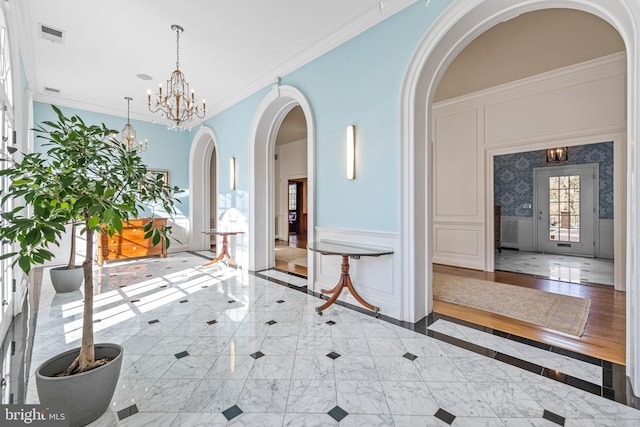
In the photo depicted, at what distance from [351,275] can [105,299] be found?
3211 mm

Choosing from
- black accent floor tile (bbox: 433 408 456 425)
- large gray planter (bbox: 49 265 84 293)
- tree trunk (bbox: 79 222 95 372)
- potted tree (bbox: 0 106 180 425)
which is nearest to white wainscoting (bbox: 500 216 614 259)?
black accent floor tile (bbox: 433 408 456 425)

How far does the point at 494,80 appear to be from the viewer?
191 inches

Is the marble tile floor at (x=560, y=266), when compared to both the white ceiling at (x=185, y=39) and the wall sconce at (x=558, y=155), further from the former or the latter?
the white ceiling at (x=185, y=39)

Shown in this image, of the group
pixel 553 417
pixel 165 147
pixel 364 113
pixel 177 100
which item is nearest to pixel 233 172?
pixel 177 100

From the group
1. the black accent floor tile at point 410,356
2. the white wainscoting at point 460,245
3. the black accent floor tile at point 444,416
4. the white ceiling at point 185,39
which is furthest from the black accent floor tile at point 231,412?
the white wainscoting at point 460,245

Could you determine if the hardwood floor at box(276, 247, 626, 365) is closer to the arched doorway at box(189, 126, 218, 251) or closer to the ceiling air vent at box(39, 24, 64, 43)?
the ceiling air vent at box(39, 24, 64, 43)

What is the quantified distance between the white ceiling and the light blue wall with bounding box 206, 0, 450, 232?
0.21 metres

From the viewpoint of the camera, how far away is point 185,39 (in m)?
3.74

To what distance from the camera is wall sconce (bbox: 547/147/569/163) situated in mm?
7152

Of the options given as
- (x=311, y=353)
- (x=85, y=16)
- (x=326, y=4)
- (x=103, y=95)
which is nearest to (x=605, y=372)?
(x=311, y=353)

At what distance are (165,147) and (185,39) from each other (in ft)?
13.2

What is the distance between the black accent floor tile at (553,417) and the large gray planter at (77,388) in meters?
2.54

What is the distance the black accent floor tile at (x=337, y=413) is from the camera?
1.69 meters

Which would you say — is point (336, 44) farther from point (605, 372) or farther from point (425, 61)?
point (605, 372)
